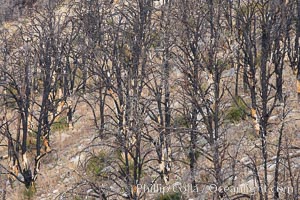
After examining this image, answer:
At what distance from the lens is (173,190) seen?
14219 millimetres

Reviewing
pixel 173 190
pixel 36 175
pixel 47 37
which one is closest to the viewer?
pixel 173 190

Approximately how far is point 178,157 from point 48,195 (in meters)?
5.01

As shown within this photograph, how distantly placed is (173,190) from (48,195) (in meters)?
5.23

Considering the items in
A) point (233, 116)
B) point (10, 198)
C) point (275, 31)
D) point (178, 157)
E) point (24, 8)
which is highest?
point (24, 8)

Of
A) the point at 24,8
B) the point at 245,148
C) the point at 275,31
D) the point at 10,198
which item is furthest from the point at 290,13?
the point at 24,8

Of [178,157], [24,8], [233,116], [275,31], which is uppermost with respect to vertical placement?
[24,8]

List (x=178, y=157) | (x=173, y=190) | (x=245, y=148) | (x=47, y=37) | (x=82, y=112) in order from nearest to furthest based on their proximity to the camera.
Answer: (x=173, y=190) → (x=245, y=148) → (x=178, y=157) → (x=47, y=37) → (x=82, y=112)

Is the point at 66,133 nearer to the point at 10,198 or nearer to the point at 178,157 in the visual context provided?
the point at 10,198

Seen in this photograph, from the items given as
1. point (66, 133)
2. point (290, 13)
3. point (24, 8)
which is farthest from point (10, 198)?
point (24, 8)

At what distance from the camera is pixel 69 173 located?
1802 cm

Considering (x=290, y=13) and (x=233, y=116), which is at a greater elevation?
(x=290, y=13)

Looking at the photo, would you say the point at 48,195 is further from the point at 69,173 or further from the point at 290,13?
the point at 290,13

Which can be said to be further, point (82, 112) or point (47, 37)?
point (82, 112)

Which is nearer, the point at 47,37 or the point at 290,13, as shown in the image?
the point at 290,13
